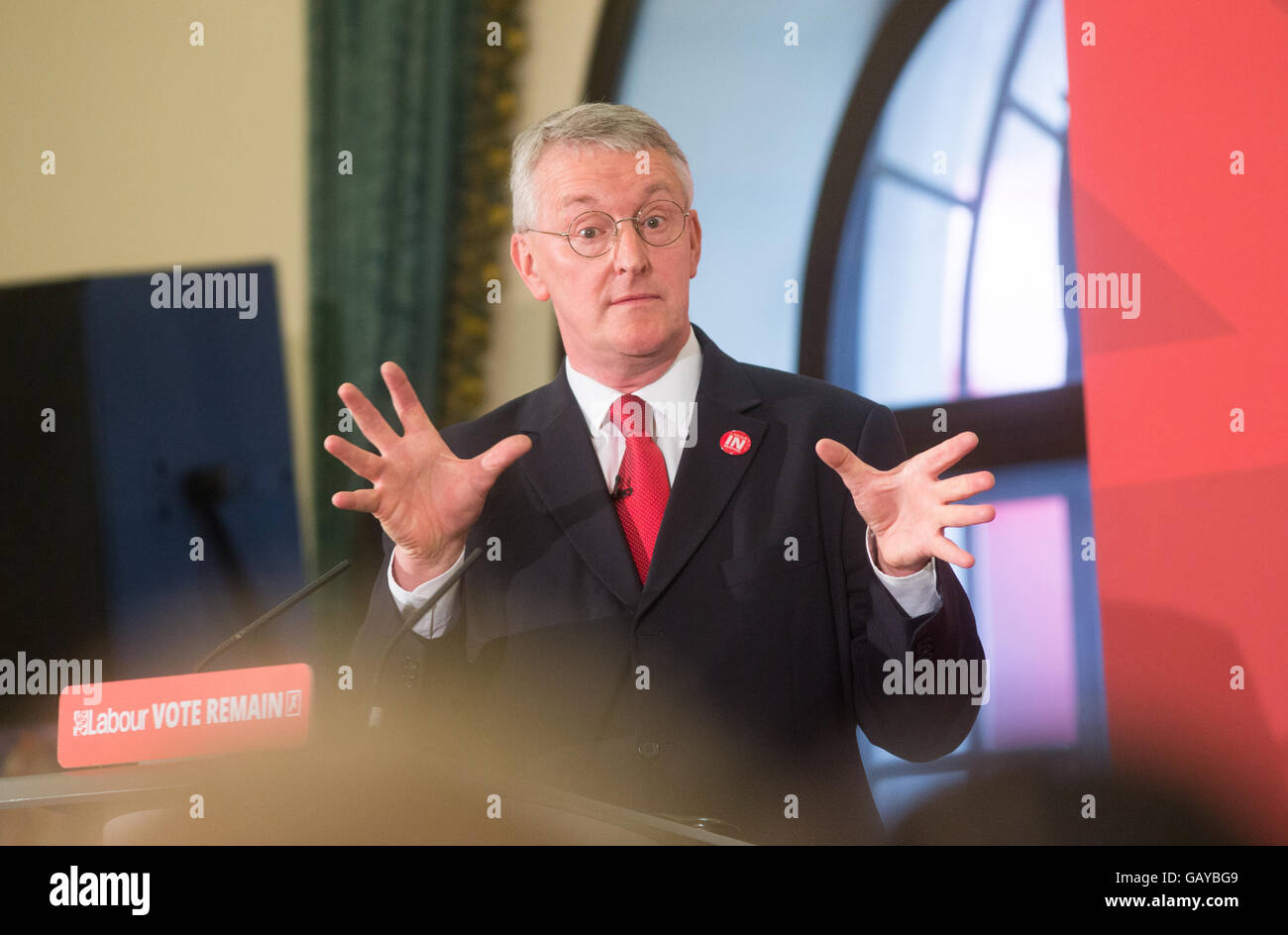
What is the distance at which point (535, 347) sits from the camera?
2857mm

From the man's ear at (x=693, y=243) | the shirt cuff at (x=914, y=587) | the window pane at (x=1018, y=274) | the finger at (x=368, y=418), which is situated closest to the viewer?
the finger at (x=368, y=418)

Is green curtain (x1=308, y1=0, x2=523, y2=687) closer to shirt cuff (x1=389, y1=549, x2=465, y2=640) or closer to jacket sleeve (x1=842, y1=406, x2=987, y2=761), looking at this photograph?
shirt cuff (x1=389, y1=549, x2=465, y2=640)

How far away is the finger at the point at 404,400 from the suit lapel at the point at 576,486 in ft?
0.96

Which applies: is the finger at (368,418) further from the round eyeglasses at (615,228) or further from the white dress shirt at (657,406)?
the round eyeglasses at (615,228)

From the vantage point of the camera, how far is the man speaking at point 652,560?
5.68 feet

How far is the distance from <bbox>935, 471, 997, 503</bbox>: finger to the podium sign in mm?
843

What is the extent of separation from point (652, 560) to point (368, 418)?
516mm

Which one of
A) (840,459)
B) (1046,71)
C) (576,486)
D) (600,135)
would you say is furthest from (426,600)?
(1046,71)

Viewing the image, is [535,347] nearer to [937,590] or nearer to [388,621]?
[388,621]

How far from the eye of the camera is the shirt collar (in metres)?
2.00

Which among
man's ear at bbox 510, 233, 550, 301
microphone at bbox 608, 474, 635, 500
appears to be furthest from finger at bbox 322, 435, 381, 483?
man's ear at bbox 510, 233, 550, 301

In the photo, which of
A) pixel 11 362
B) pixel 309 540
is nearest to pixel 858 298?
pixel 309 540

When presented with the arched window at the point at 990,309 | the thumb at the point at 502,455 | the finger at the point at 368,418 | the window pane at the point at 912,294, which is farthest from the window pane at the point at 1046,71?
the finger at the point at 368,418

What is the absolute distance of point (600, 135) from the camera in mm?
1983
